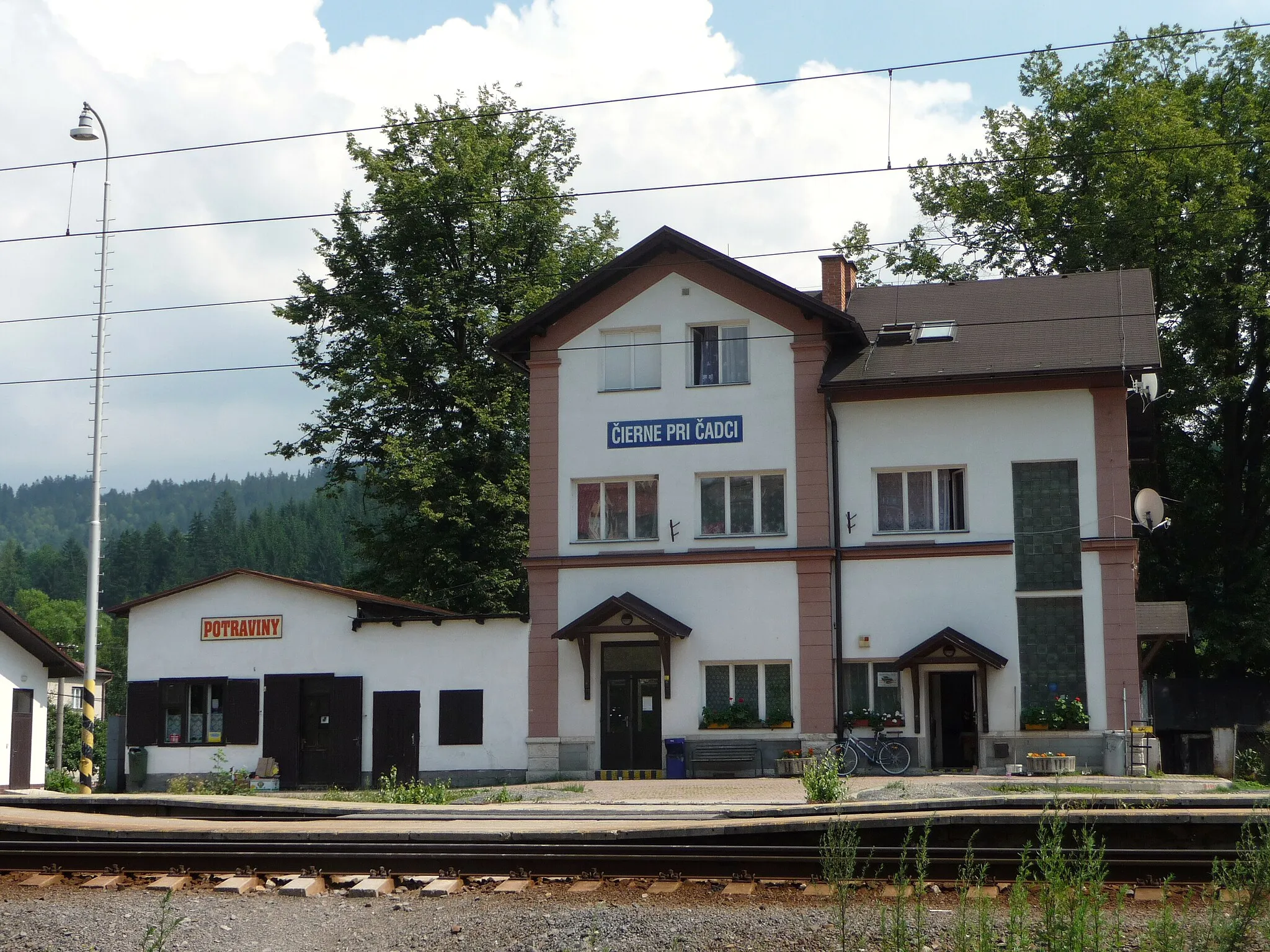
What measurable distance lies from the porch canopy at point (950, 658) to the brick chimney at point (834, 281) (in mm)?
8598

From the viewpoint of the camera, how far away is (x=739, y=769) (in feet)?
89.9

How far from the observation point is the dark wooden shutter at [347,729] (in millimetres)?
28578

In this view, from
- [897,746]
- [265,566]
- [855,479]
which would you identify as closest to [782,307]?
[855,479]

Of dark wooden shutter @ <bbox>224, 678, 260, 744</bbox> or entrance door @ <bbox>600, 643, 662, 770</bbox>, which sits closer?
entrance door @ <bbox>600, 643, 662, 770</bbox>

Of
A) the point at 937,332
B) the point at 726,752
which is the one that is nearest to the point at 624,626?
the point at 726,752

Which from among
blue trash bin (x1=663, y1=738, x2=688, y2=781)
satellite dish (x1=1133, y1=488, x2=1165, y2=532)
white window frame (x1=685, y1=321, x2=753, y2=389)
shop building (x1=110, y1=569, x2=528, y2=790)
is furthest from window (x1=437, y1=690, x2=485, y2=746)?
satellite dish (x1=1133, y1=488, x2=1165, y2=532)

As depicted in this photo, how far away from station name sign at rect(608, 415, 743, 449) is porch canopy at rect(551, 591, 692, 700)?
316 centimetres

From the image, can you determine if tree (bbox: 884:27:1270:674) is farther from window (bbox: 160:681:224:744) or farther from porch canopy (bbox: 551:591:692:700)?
window (bbox: 160:681:224:744)

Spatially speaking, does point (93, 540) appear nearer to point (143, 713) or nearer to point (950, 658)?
point (143, 713)

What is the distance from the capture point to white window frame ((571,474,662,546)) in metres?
29.0

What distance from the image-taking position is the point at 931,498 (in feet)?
91.8

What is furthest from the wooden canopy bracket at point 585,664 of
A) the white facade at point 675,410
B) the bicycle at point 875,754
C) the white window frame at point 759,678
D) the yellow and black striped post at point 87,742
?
the yellow and black striped post at point 87,742

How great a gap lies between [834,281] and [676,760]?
1147cm

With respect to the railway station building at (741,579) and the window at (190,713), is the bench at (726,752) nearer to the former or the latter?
the railway station building at (741,579)
